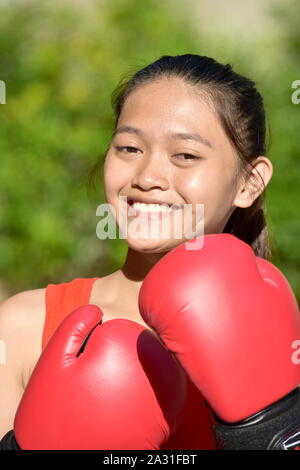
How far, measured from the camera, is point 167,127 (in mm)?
1401

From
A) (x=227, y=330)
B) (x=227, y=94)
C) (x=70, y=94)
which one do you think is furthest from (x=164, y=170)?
(x=70, y=94)

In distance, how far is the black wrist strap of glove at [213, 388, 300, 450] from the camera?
3.66ft

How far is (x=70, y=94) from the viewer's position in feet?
12.5

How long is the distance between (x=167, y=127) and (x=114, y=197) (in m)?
0.18

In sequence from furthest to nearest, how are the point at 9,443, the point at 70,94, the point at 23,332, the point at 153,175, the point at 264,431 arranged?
the point at 70,94 < the point at 23,332 < the point at 153,175 < the point at 9,443 < the point at 264,431

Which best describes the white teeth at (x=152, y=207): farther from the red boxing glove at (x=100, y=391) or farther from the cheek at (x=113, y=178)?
the red boxing glove at (x=100, y=391)

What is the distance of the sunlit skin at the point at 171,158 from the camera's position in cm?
140

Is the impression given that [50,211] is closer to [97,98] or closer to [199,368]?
[97,98]

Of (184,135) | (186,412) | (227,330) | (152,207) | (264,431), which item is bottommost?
(186,412)

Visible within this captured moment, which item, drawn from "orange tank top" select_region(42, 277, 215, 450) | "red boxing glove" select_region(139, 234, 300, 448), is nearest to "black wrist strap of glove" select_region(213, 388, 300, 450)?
"red boxing glove" select_region(139, 234, 300, 448)

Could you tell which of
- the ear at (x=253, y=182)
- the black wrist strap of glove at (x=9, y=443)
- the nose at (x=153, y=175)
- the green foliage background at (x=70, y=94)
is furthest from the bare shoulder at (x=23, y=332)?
the green foliage background at (x=70, y=94)

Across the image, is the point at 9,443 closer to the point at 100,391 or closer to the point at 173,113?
the point at 100,391

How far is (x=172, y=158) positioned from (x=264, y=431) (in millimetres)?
555

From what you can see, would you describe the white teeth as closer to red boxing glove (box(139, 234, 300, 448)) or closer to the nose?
the nose
